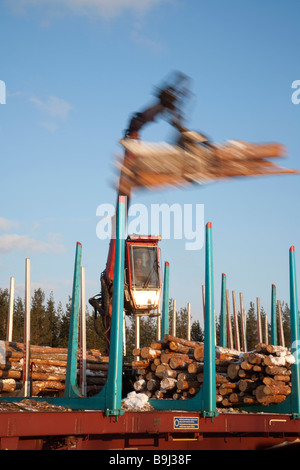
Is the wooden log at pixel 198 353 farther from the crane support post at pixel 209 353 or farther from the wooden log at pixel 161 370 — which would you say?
the crane support post at pixel 209 353

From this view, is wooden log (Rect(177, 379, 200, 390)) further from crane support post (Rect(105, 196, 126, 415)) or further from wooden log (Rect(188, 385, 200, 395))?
crane support post (Rect(105, 196, 126, 415))

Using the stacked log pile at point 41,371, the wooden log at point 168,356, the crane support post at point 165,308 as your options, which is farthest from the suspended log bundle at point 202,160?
the stacked log pile at point 41,371

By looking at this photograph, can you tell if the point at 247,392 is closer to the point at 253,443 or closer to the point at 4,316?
the point at 253,443

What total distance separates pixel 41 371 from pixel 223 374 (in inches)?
145

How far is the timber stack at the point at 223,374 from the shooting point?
10242mm

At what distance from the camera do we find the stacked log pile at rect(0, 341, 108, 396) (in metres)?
11.5

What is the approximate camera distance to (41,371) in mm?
11805

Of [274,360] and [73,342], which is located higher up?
[73,342]

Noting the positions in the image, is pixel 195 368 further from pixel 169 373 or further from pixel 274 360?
pixel 274 360

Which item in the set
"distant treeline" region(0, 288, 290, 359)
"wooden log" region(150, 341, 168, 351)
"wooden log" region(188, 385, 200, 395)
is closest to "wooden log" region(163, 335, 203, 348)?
"wooden log" region(150, 341, 168, 351)

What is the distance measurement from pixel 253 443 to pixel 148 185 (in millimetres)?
5202

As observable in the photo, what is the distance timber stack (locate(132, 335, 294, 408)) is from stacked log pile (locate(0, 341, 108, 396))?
149 cm

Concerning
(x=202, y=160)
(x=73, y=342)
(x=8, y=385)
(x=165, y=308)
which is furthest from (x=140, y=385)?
(x=202, y=160)
